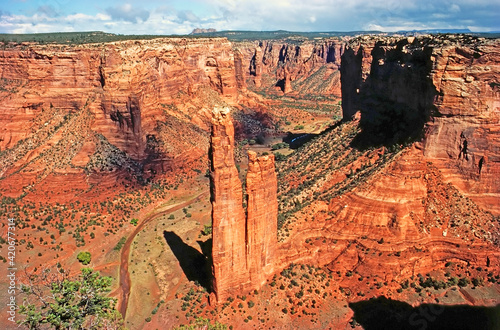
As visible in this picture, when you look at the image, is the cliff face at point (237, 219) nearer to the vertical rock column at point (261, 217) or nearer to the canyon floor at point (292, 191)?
the vertical rock column at point (261, 217)

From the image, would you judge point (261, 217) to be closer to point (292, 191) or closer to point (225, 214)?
point (225, 214)

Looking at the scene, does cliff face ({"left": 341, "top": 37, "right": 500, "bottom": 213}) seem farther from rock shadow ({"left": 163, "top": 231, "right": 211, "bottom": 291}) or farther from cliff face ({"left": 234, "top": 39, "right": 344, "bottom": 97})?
cliff face ({"left": 234, "top": 39, "right": 344, "bottom": 97})

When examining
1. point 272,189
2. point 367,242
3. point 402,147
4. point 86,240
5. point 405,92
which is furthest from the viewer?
point 86,240

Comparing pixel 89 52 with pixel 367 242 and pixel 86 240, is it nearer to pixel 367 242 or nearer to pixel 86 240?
pixel 86 240

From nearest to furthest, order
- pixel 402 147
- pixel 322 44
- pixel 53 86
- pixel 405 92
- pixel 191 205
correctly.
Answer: pixel 402 147
pixel 405 92
pixel 191 205
pixel 53 86
pixel 322 44

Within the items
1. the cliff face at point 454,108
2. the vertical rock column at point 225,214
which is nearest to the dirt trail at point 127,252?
the vertical rock column at point 225,214

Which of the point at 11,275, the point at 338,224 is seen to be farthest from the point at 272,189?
the point at 11,275

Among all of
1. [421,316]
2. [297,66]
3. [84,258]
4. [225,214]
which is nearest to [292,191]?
[225,214]

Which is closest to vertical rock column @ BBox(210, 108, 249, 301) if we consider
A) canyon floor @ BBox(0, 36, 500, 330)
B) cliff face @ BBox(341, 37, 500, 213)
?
canyon floor @ BBox(0, 36, 500, 330)
